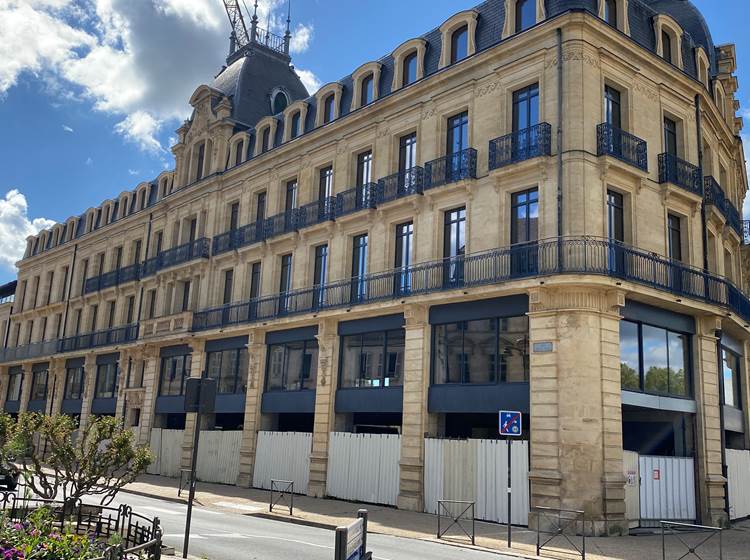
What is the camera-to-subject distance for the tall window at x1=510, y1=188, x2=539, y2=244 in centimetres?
2048

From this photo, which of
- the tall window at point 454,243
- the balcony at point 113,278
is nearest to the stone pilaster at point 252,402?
the tall window at point 454,243

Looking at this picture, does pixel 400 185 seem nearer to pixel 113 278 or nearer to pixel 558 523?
pixel 558 523

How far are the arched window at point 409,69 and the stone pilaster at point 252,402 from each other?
11.4 metres

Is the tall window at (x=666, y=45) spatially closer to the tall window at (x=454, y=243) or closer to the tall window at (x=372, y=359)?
the tall window at (x=454, y=243)

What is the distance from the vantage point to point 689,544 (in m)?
16.6

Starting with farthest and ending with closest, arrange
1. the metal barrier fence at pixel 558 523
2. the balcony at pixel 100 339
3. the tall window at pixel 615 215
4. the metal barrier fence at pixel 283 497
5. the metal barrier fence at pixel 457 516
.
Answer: the balcony at pixel 100 339
the tall window at pixel 615 215
the metal barrier fence at pixel 283 497
the metal barrier fence at pixel 558 523
the metal barrier fence at pixel 457 516

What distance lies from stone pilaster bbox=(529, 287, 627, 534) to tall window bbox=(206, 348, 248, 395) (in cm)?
1443

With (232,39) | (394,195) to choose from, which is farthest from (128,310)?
(394,195)

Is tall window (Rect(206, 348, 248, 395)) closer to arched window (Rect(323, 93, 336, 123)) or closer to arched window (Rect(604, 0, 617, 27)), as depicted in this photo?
arched window (Rect(323, 93, 336, 123))

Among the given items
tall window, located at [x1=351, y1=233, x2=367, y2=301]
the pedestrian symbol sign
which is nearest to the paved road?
the pedestrian symbol sign

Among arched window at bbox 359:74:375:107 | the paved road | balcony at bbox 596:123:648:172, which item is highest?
arched window at bbox 359:74:375:107

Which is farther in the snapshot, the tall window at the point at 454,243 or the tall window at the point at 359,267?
the tall window at the point at 359,267

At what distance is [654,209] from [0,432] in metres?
19.1

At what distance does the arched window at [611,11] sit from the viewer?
21.6m
